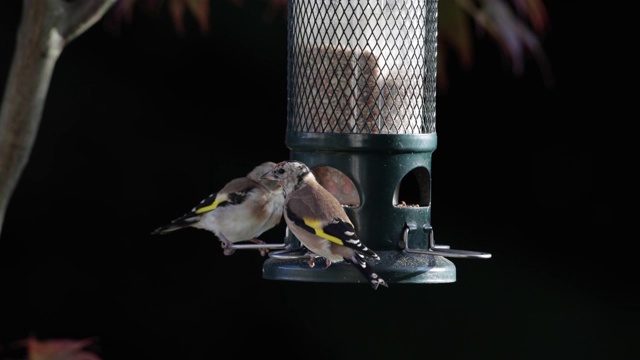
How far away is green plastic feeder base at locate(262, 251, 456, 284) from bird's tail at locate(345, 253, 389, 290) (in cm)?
5

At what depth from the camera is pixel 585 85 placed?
226 inches

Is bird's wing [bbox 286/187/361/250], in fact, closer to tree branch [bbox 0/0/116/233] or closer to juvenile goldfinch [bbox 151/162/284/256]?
juvenile goldfinch [bbox 151/162/284/256]

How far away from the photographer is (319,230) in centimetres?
314

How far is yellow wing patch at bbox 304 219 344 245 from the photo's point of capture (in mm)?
3100

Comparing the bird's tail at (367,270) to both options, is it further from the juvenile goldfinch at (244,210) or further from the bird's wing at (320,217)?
the juvenile goldfinch at (244,210)

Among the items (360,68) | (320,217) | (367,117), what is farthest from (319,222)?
(360,68)

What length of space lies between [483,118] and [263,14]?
45.0 inches

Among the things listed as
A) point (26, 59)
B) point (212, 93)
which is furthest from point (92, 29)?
point (26, 59)

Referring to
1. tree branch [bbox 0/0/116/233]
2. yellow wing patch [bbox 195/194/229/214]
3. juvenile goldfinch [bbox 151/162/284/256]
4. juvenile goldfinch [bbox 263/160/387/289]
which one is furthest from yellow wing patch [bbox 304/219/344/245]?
tree branch [bbox 0/0/116/233]

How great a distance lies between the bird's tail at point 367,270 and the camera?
305 centimetres

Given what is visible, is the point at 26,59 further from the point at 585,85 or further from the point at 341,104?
the point at 585,85

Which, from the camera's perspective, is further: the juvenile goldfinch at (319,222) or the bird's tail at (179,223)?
the bird's tail at (179,223)

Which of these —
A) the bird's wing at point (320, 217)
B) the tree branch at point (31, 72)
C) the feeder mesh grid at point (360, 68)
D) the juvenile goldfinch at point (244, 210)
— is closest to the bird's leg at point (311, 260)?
the bird's wing at point (320, 217)

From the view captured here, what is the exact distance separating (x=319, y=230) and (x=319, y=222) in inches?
0.8
